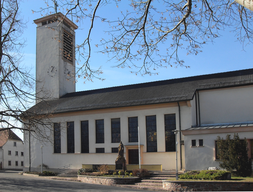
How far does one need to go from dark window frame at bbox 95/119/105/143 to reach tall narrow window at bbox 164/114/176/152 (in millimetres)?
6689

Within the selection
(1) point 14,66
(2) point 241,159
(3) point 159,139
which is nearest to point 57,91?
(3) point 159,139

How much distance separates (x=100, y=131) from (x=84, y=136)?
2.01 meters

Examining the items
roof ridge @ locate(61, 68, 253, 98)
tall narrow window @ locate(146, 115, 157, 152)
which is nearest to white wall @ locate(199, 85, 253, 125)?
roof ridge @ locate(61, 68, 253, 98)

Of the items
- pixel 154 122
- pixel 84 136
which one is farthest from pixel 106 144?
pixel 154 122

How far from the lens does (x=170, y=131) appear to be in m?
25.0

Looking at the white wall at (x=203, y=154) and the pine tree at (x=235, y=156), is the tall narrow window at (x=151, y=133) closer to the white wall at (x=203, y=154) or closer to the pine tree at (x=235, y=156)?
the white wall at (x=203, y=154)

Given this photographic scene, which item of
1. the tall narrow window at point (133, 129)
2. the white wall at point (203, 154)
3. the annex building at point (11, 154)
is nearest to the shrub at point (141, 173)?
the white wall at point (203, 154)

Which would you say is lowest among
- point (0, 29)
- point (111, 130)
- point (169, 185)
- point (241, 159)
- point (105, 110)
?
point (169, 185)

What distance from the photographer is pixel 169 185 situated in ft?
55.4

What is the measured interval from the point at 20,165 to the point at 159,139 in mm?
44550

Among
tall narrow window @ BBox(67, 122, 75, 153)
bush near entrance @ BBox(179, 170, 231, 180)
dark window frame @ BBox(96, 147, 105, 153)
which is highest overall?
tall narrow window @ BBox(67, 122, 75, 153)

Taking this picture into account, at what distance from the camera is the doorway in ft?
86.4

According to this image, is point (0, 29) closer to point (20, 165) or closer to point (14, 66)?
point (14, 66)

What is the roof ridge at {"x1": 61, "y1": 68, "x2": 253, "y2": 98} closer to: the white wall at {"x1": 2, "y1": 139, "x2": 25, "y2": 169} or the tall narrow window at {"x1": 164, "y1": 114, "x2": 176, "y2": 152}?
the tall narrow window at {"x1": 164, "y1": 114, "x2": 176, "y2": 152}
